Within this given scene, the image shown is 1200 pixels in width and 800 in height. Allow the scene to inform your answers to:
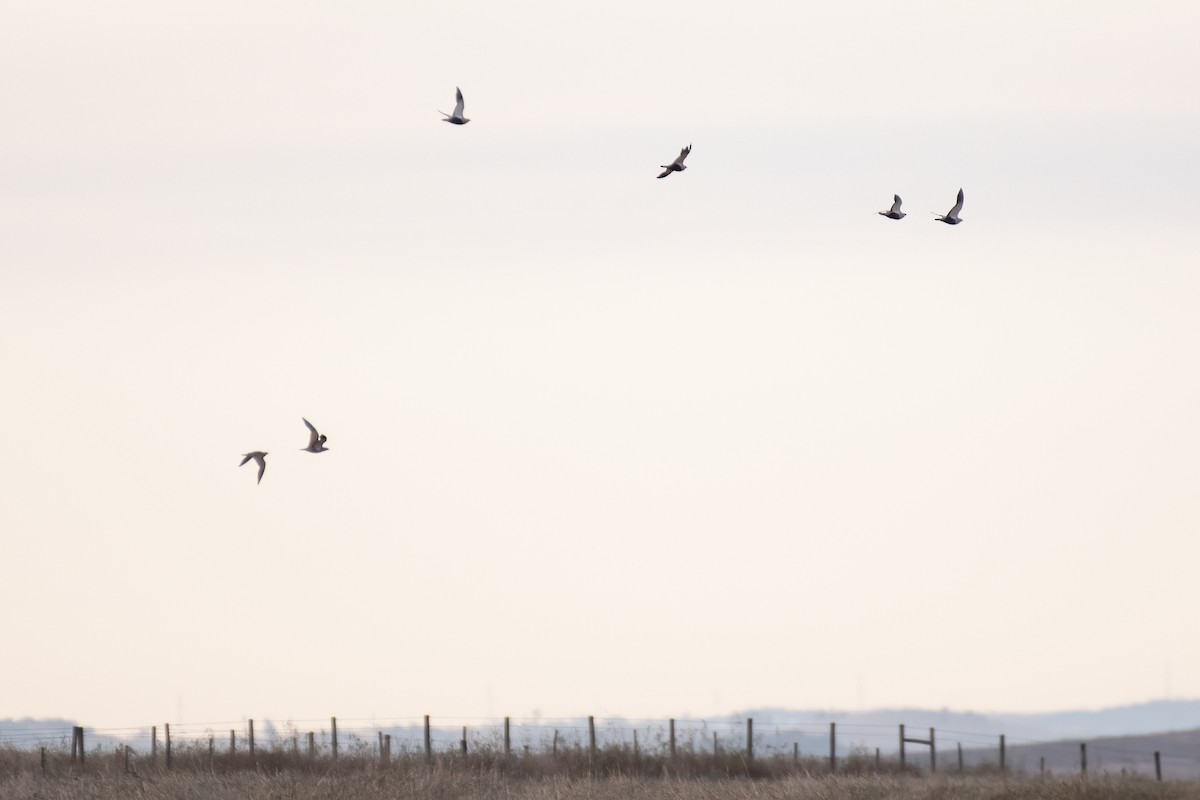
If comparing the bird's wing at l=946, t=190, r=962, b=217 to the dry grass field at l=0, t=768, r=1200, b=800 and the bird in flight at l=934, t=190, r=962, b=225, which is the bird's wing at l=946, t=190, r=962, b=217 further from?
the dry grass field at l=0, t=768, r=1200, b=800

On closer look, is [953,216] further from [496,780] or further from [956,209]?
[496,780]

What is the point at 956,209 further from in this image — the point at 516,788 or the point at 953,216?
the point at 516,788

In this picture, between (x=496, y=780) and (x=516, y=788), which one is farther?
(x=496, y=780)

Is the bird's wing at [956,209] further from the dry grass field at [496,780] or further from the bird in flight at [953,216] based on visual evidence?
the dry grass field at [496,780]

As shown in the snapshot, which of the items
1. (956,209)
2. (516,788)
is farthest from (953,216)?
(516,788)

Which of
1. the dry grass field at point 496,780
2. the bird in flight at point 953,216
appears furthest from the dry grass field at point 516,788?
the bird in flight at point 953,216

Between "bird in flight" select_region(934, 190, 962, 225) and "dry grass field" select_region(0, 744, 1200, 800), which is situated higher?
"bird in flight" select_region(934, 190, 962, 225)

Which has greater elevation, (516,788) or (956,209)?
(956,209)

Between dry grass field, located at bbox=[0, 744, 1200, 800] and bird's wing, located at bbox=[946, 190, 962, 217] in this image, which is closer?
dry grass field, located at bbox=[0, 744, 1200, 800]

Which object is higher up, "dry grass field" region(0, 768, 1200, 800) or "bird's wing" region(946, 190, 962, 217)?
"bird's wing" region(946, 190, 962, 217)

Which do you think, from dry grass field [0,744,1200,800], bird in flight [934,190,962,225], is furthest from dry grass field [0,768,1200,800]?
bird in flight [934,190,962,225]

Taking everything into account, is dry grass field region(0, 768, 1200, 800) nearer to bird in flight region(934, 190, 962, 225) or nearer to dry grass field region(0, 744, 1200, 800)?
dry grass field region(0, 744, 1200, 800)

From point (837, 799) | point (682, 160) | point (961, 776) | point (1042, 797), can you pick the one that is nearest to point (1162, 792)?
point (1042, 797)

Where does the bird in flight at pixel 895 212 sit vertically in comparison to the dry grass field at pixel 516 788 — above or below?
above
